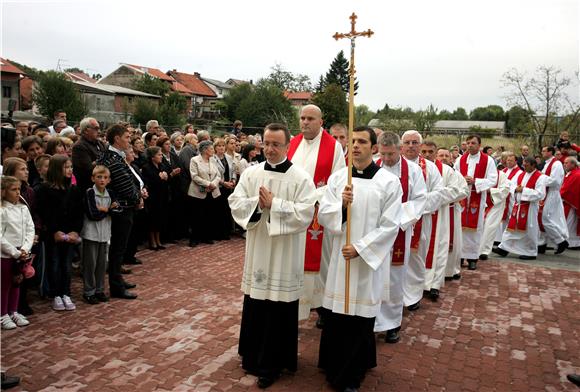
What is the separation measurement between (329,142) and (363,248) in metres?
1.84

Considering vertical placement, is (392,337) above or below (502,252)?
above

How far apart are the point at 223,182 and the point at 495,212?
5894mm

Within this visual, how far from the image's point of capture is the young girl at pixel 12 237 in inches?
191

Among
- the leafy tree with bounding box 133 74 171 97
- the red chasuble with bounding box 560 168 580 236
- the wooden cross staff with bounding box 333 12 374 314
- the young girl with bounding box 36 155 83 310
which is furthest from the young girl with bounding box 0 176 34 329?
the leafy tree with bounding box 133 74 171 97

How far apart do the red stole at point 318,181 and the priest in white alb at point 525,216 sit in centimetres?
671

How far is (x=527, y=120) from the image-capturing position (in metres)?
22.4

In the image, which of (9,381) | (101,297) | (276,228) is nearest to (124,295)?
(101,297)

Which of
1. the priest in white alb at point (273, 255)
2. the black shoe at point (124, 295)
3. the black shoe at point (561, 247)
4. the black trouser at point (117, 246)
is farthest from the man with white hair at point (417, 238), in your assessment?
the black shoe at point (561, 247)

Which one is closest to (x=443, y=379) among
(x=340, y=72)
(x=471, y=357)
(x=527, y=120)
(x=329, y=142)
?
(x=471, y=357)

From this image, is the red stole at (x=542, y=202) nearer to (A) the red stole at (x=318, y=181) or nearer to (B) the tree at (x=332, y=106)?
(A) the red stole at (x=318, y=181)

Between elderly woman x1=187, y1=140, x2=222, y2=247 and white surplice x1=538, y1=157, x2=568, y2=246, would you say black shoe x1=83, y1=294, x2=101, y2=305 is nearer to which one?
elderly woman x1=187, y1=140, x2=222, y2=247

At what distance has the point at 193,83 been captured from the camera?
3270 inches

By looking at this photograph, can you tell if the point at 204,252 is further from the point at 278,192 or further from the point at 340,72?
the point at 340,72

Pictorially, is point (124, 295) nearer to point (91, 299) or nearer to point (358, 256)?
point (91, 299)
